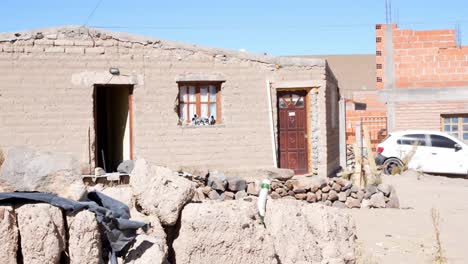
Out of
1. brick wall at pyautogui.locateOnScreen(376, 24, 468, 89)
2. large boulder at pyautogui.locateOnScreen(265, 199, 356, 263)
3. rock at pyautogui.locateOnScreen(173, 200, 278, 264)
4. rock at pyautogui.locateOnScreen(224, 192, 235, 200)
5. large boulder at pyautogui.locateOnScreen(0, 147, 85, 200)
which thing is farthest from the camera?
brick wall at pyautogui.locateOnScreen(376, 24, 468, 89)

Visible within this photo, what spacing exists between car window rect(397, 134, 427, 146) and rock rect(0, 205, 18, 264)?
599 inches

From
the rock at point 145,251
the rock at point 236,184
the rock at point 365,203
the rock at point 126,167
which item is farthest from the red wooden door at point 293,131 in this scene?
the rock at point 145,251

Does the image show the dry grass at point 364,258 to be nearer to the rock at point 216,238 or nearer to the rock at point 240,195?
the rock at point 216,238

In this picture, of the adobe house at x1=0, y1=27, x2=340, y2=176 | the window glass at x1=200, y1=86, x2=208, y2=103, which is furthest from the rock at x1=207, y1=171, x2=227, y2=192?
the window glass at x1=200, y1=86, x2=208, y2=103

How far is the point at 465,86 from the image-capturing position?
71.4ft

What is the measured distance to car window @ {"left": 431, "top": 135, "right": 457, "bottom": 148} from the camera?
Answer: 59.2ft

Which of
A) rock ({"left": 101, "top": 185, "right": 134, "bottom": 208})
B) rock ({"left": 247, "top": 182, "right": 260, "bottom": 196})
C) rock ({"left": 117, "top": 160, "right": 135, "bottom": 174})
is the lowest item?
rock ({"left": 247, "top": 182, "right": 260, "bottom": 196})

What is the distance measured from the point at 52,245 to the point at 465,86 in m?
19.5

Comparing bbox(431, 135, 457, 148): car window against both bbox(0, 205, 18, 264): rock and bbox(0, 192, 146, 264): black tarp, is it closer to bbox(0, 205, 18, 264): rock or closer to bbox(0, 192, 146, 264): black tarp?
bbox(0, 192, 146, 264): black tarp

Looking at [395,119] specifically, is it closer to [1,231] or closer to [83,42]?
[83,42]

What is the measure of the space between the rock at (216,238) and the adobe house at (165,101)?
727 cm

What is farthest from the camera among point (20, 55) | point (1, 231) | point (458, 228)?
point (20, 55)

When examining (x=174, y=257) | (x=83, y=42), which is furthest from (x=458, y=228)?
(x=83, y=42)

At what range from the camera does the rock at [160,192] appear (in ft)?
17.9
